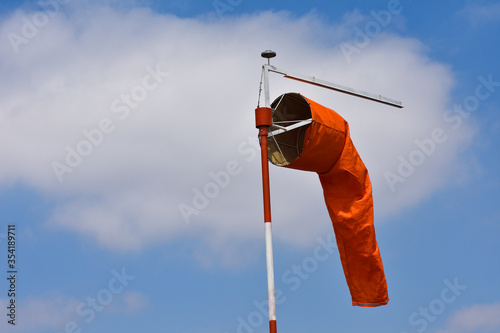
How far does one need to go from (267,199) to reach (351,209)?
3.22m

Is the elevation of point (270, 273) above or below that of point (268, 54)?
below

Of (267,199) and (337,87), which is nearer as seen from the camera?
(267,199)

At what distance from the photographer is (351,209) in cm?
1700

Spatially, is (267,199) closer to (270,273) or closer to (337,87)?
(270,273)

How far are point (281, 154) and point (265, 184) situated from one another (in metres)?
1.66

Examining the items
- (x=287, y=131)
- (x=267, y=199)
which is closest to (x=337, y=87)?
(x=287, y=131)

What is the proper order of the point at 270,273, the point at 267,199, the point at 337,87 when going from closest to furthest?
the point at 270,273 → the point at 267,199 → the point at 337,87

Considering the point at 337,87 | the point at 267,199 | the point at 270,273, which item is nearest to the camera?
the point at 270,273

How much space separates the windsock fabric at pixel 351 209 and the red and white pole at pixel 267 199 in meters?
1.57

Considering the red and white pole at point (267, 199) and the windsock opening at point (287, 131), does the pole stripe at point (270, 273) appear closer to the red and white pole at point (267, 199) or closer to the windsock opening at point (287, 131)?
the red and white pole at point (267, 199)

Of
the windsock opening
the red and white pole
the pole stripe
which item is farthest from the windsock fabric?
the pole stripe

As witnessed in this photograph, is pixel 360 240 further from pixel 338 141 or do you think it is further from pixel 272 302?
pixel 272 302

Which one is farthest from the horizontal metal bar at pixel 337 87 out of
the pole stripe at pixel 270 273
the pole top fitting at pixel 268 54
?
the pole stripe at pixel 270 273

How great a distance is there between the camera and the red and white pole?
1413 cm
